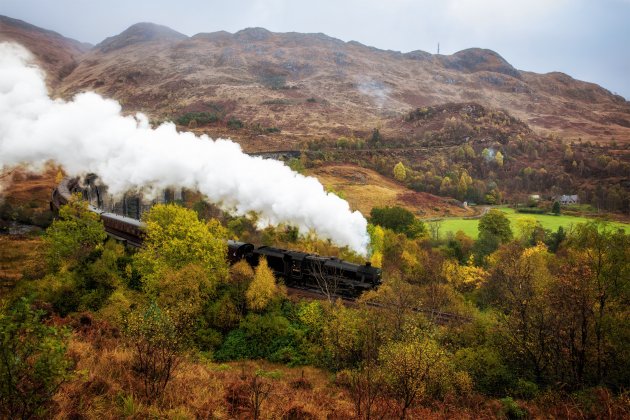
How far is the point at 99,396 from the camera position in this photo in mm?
11891

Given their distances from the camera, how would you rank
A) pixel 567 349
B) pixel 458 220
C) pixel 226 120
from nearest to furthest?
1. pixel 567 349
2. pixel 458 220
3. pixel 226 120

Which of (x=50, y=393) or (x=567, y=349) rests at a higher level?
(x=50, y=393)

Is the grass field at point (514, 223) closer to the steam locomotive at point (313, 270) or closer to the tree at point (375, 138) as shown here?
the steam locomotive at point (313, 270)

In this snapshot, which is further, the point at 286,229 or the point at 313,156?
the point at 313,156

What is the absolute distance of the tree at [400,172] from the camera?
389ft

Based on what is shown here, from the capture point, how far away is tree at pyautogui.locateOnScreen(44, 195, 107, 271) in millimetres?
31172

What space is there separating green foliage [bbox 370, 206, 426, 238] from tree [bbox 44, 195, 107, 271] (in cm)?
4054

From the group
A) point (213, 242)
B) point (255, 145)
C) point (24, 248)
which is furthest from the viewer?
point (255, 145)

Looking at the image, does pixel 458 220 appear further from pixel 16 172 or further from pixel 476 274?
pixel 16 172

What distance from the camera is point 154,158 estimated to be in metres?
37.5

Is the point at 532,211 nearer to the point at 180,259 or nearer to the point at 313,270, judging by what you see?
the point at 313,270

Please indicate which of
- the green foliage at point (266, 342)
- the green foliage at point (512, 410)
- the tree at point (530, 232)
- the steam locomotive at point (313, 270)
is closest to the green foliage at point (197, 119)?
the tree at point (530, 232)

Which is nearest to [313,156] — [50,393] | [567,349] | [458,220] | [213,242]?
[458,220]

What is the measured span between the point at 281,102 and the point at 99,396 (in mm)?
189402
